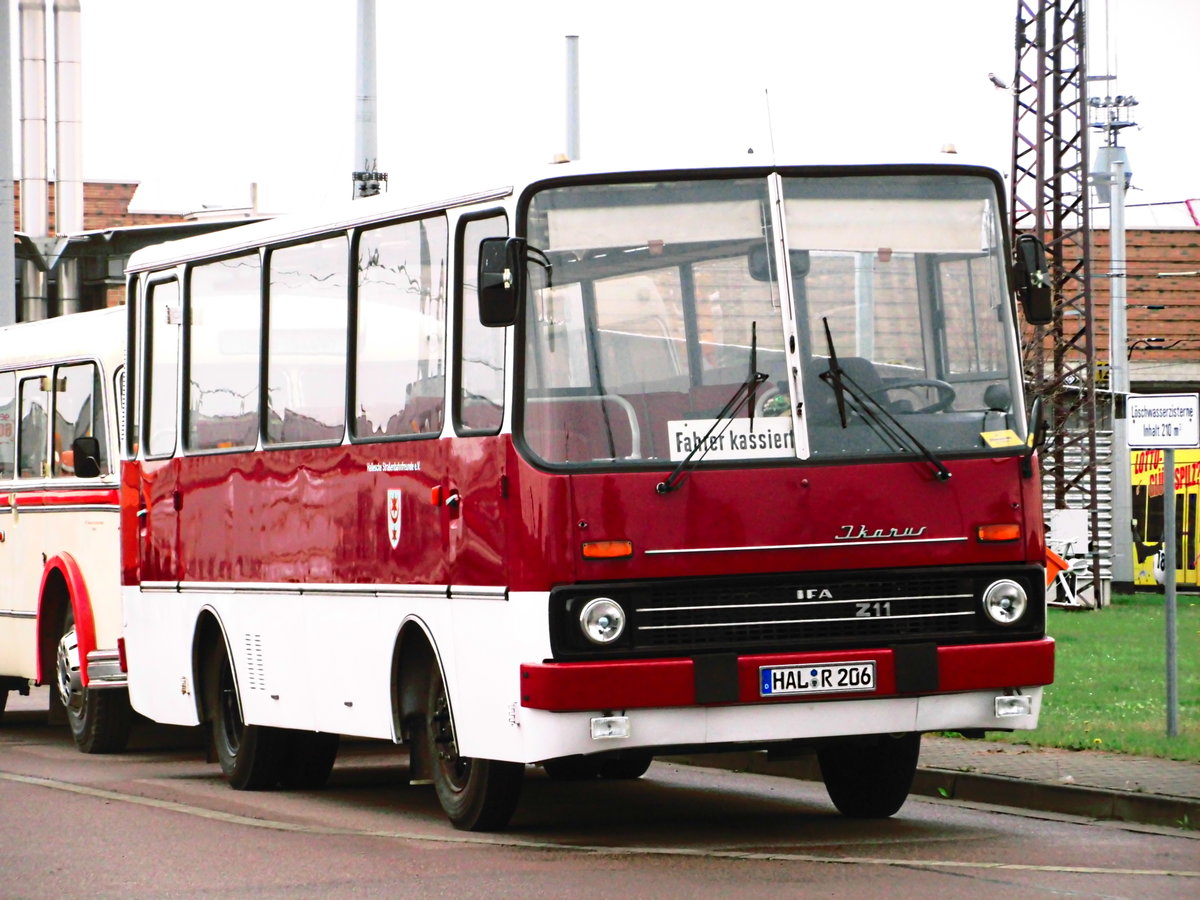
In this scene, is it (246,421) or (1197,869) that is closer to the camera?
(1197,869)

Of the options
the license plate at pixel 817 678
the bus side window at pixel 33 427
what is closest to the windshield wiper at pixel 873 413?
the license plate at pixel 817 678

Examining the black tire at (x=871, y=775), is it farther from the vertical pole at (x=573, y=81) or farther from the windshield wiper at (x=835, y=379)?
the vertical pole at (x=573, y=81)

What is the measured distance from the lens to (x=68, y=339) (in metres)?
17.6

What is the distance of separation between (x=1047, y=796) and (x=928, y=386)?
2.55 m

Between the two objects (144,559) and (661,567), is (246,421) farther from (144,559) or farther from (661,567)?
(661,567)

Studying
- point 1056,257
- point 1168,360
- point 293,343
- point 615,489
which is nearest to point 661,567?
point 615,489

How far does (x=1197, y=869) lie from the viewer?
32.0ft

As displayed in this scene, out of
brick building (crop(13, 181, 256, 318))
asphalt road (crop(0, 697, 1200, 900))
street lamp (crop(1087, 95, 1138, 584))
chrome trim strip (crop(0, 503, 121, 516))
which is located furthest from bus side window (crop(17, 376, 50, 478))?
street lamp (crop(1087, 95, 1138, 584))

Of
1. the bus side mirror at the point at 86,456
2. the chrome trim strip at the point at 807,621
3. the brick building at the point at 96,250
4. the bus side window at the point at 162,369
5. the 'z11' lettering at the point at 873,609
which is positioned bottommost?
the chrome trim strip at the point at 807,621

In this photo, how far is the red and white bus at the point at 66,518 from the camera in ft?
54.7

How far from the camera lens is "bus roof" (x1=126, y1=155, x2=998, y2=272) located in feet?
34.3

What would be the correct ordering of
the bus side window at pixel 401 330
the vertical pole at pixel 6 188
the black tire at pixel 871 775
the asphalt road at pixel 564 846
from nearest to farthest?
the asphalt road at pixel 564 846 → the bus side window at pixel 401 330 → the black tire at pixel 871 775 → the vertical pole at pixel 6 188

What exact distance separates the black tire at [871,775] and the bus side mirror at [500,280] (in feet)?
8.67

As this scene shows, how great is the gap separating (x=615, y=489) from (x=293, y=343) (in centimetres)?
329
